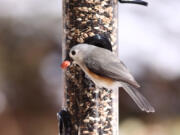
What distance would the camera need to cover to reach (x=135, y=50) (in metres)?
8.93

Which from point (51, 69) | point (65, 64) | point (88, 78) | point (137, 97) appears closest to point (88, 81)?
Answer: point (88, 78)

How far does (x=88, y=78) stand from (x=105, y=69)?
306 mm

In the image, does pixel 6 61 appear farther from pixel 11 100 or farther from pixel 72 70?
pixel 72 70

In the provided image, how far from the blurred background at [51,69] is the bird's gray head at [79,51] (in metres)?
4.76

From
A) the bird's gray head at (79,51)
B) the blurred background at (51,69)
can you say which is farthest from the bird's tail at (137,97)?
the blurred background at (51,69)

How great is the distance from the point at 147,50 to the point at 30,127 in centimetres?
209

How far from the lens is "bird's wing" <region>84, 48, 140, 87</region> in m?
3.67

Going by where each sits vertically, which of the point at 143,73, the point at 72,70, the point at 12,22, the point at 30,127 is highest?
the point at 72,70

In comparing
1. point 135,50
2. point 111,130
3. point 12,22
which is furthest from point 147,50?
point 111,130

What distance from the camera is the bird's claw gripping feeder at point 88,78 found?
3969 mm

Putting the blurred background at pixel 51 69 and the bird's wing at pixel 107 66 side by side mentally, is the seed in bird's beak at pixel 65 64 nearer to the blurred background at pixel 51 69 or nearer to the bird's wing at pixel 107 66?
the bird's wing at pixel 107 66

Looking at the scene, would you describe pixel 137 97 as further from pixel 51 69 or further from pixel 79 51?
pixel 51 69

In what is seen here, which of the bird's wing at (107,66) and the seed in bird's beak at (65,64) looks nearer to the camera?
the bird's wing at (107,66)

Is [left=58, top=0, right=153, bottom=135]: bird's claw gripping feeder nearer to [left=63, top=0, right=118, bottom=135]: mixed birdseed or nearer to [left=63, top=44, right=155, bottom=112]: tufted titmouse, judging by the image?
[left=63, top=0, right=118, bottom=135]: mixed birdseed
